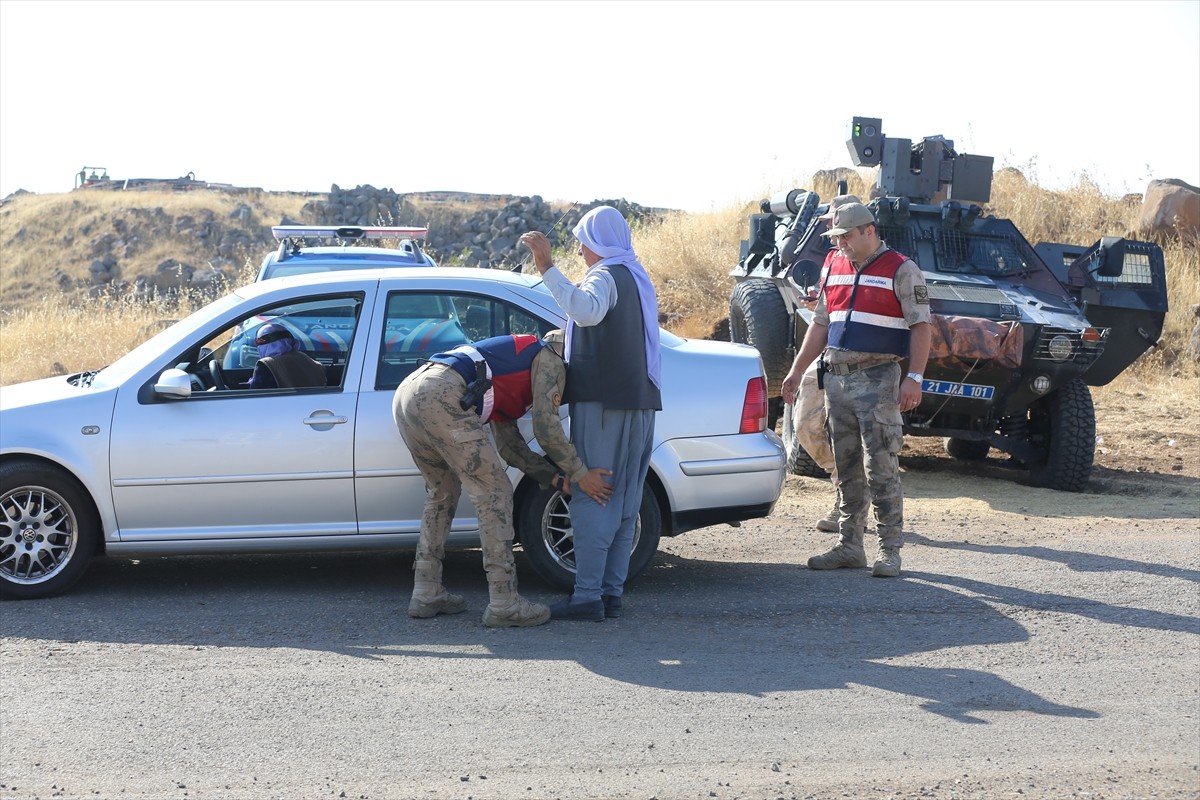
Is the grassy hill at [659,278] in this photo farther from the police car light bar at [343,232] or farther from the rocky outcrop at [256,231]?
the police car light bar at [343,232]

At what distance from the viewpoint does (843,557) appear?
23.7 feet

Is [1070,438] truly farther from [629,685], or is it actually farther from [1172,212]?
[1172,212]

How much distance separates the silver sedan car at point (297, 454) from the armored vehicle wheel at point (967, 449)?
6.16 meters

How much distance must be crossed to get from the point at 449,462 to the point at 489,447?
0.19 m

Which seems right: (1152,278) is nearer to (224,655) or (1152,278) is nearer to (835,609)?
(835,609)

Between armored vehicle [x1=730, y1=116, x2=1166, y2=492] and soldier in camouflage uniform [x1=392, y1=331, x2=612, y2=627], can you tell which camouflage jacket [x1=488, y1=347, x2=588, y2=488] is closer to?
soldier in camouflage uniform [x1=392, y1=331, x2=612, y2=627]

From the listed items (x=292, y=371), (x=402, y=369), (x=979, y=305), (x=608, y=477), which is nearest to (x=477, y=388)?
(x=608, y=477)

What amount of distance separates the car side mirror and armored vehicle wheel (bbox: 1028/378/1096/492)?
6.82m

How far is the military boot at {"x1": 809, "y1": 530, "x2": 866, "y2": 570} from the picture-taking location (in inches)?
284

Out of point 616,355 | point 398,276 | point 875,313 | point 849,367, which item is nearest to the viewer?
point 616,355

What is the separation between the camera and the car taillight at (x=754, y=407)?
6.66 m

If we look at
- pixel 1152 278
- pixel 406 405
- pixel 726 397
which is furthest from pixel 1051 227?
pixel 406 405

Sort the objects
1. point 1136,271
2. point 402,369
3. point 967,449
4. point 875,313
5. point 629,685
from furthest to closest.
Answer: point 967,449
point 1136,271
point 875,313
point 402,369
point 629,685

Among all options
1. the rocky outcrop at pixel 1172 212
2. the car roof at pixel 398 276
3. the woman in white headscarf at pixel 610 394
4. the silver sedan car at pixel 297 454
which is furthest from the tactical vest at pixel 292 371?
the rocky outcrop at pixel 1172 212
